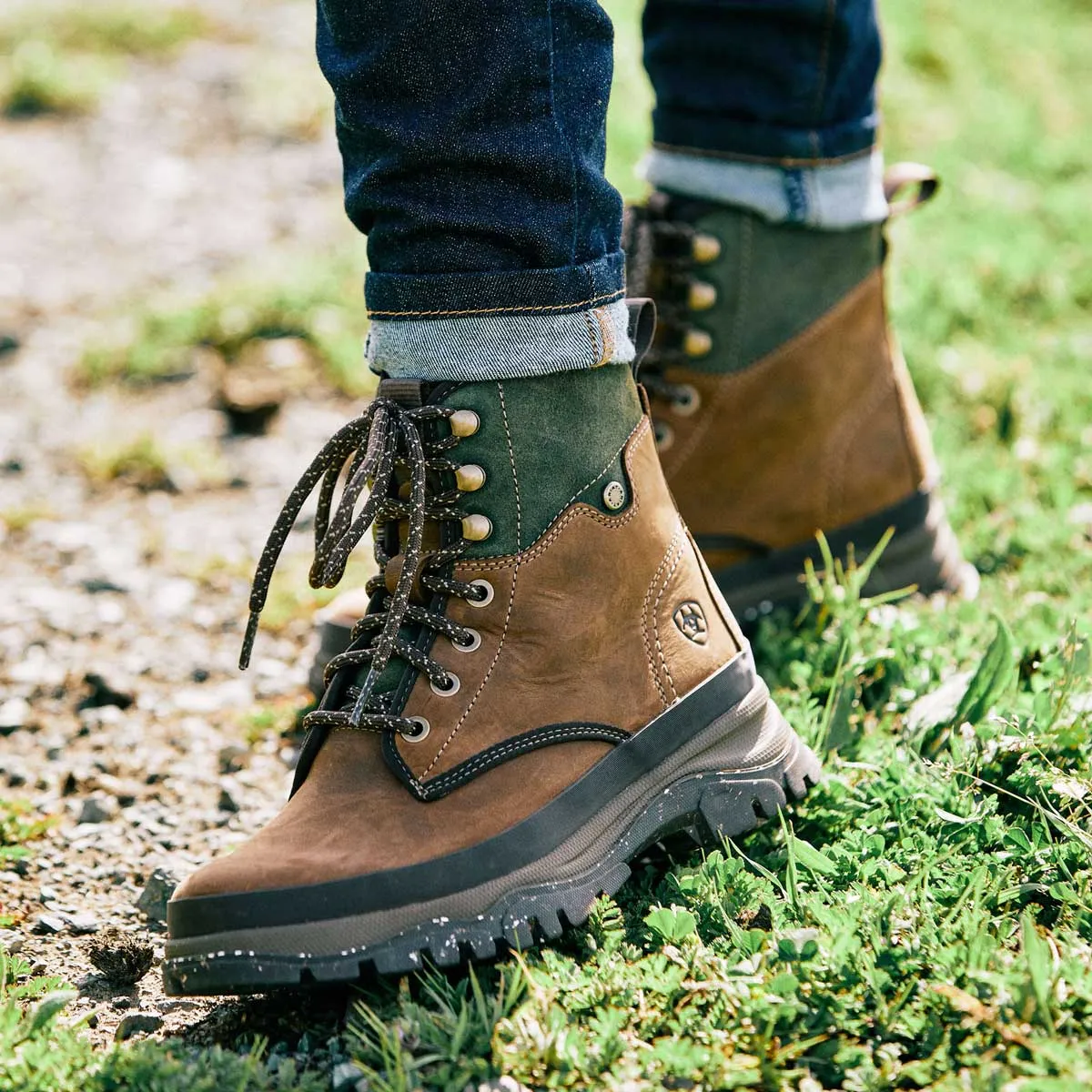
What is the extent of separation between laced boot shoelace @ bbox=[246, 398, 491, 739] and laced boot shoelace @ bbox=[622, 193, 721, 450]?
0.76 m

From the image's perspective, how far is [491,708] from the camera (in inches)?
70.4

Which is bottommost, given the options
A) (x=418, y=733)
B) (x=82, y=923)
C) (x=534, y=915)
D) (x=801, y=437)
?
(x=82, y=923)

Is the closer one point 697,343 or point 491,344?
point 491,344

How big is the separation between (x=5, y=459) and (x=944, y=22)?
6.88 metres

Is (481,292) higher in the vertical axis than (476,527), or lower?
higher

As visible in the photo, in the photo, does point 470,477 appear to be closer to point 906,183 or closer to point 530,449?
point 530,449

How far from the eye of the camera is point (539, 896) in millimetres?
1698

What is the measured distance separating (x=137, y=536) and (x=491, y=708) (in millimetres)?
1902

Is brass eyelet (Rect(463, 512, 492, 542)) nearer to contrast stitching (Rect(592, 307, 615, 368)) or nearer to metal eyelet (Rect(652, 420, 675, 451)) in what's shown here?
contrast stitching (Rect(592, 307, 615, 368))

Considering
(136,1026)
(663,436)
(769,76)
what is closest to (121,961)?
(136,1026)

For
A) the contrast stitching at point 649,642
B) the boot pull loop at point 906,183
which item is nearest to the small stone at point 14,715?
the contrast stitching at point 649,642

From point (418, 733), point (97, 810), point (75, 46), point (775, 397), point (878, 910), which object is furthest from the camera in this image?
point (75, 46)

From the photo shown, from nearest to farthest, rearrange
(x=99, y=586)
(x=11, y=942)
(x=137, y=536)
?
1. (x=11, y=942)
2. (x=99, y=586)
3. (x=137, y=536)

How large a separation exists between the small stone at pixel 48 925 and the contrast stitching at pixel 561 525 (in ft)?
2.77
